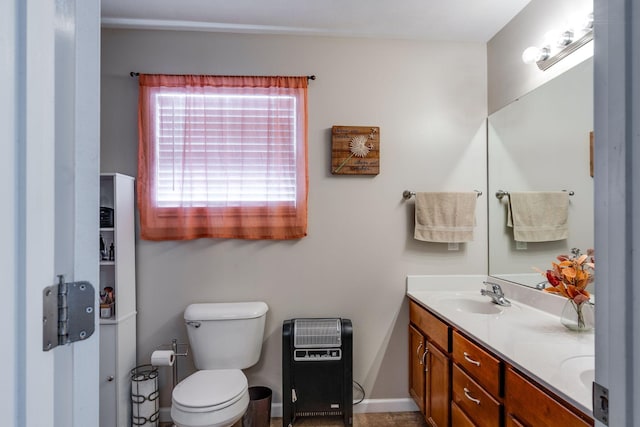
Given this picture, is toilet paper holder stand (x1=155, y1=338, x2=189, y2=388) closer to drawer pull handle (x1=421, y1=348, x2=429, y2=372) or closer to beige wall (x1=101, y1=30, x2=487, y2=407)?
beige wall (x1=101, y1=30, x2=487, y2=407)

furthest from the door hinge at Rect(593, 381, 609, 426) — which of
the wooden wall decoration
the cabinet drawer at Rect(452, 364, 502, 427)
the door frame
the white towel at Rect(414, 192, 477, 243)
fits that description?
the wooden wall decoration

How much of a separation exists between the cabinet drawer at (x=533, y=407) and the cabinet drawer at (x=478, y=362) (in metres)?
Answer: 0.07

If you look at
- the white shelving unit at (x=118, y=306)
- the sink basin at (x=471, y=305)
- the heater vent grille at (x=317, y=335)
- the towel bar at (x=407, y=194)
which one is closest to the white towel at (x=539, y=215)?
the towel bar at (x=407, y=194)

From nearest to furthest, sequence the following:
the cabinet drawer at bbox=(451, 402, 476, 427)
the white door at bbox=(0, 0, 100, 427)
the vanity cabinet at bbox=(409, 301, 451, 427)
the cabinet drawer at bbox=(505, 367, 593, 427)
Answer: the white door at bbox=(0, 0, 100, 427), the cabinet drawer at bbox=(505, 367, 593, 427), the cabinet drawer at bbox=(451, 402, 476, 427), the vanity cabinet at bbox=(409, 301, 451, 427)

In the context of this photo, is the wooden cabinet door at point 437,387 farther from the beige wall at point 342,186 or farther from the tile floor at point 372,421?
the beige wall at point 342,186

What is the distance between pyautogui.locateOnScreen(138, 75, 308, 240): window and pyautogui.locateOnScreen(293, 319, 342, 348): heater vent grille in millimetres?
594

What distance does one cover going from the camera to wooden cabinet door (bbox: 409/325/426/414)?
7.00 feet

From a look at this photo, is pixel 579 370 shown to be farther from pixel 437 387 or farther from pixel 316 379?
pixel 316 379

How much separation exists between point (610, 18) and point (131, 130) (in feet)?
8.05

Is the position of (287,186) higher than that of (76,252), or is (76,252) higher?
(287,186)

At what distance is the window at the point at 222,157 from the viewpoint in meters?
2.25

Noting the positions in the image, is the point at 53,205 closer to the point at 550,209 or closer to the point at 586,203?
the point at 586,203

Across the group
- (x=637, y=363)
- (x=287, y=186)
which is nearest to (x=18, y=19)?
(x=637, y=363)

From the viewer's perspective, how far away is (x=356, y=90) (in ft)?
7.81
